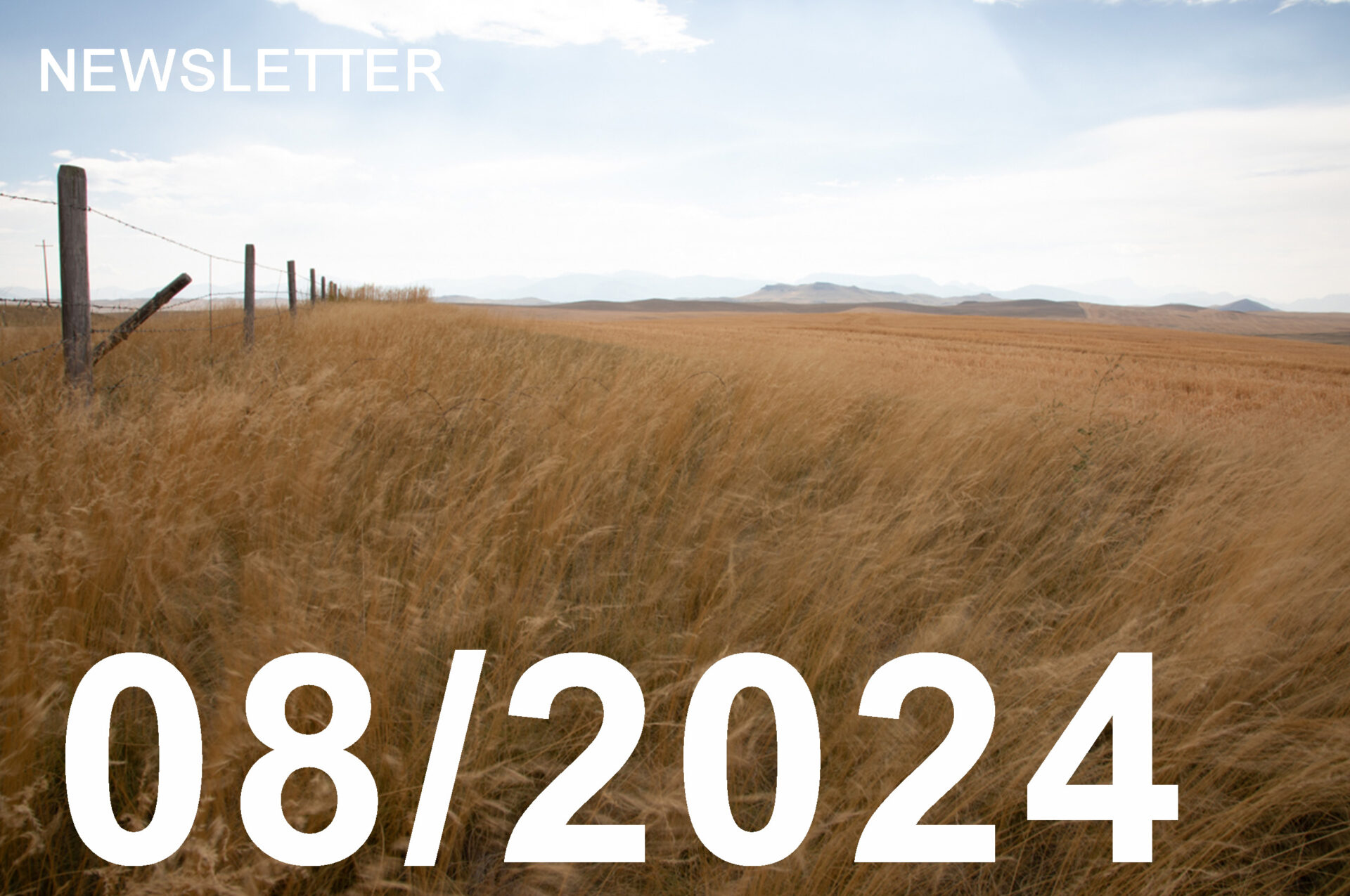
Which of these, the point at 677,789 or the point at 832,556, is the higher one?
the point at 832,556

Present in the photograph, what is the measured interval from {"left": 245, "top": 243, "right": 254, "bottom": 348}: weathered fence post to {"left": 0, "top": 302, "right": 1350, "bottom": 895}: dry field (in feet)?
8.80

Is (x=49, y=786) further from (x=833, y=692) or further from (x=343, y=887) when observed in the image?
(x=833, y=692)

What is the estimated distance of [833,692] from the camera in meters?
2.12

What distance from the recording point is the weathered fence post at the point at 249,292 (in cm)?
743

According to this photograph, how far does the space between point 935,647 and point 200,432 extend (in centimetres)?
323

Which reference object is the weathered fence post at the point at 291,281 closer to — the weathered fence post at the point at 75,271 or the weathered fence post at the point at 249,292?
the weathered fence post at the point at 249,292

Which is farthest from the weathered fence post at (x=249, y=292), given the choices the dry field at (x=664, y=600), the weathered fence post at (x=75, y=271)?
the weathered fence post at (x=75, y=271)

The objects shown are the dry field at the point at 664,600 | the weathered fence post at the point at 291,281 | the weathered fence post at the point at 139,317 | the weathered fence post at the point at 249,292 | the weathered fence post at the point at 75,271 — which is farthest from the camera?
the weathered fence post at the point at 291,281

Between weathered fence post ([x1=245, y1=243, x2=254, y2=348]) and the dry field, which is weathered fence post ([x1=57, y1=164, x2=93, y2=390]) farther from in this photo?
weathered fence post ([x1=245, y1=243, x2=254, y2=348])

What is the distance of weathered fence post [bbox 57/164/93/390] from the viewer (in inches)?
146

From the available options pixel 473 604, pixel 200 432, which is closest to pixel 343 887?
pixel 473 604

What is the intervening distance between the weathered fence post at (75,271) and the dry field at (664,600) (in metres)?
0.31

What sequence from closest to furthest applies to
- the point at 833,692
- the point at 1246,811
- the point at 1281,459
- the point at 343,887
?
1. the point at 343,887
2. the point at 1246,811
3. the point at 833,692
4. the point at 1281,459

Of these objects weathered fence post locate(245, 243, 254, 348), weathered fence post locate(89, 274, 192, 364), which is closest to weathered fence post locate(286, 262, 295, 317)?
weathered fence post locate(245, 243, 254, 348)
